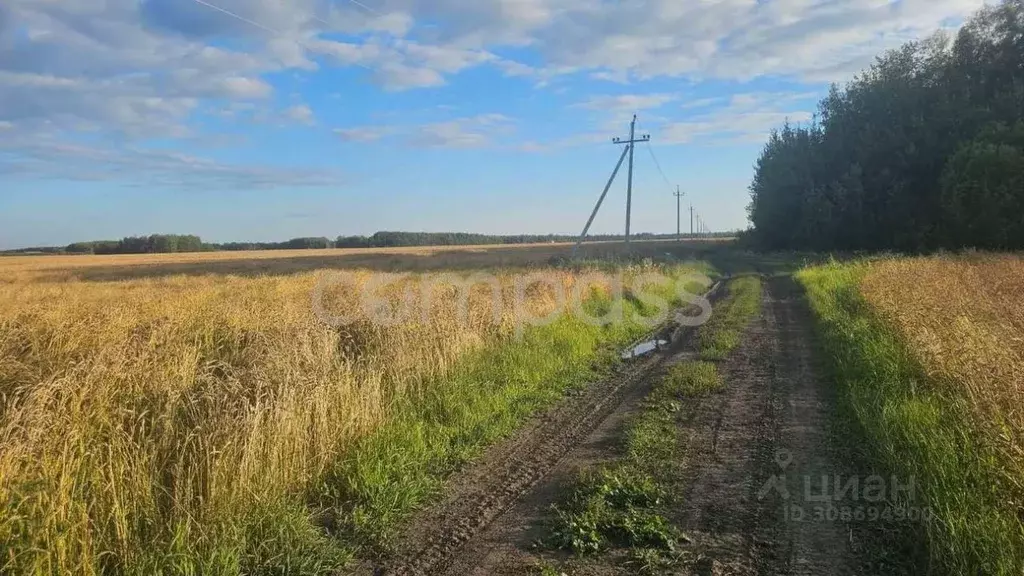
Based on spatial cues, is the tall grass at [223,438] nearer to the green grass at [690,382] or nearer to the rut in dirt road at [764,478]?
the green grass at [690,382]

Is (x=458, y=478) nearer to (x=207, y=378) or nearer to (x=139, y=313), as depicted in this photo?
(x=207, y=378)

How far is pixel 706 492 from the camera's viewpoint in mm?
5102

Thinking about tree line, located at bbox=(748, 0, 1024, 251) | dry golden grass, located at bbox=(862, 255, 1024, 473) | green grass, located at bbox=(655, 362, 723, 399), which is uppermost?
tree line, located at bbox=(748, 0, 1024, 251)

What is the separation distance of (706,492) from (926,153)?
149 feet

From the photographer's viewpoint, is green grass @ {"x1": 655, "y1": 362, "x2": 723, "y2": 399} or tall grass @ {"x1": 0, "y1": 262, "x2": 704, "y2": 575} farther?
green grass @ {"x1": 655, "y1": 362, "x2": 723, "y2": 399}

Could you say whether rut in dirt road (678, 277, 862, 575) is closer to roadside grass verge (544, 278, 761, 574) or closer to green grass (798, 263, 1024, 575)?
roadside grass verge (544, 278, 761, 574)

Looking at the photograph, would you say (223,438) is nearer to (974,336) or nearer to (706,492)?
(706,492)

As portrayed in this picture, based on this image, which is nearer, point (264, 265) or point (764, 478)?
point (764, 478)

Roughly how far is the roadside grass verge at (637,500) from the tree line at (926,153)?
114 feet

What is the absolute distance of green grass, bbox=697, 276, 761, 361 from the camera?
11.6 metres

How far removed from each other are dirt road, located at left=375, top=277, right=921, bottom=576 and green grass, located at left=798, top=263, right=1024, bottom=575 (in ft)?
1.24

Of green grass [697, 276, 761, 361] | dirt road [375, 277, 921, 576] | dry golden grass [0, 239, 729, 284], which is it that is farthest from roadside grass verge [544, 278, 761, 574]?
dry golden grass [0, 239, 729, 284]

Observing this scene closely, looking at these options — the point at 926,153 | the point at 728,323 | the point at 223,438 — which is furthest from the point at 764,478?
the point at 926,153

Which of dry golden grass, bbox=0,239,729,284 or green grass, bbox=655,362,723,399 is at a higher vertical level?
dry golden grass, bbox=0,239,729,284
